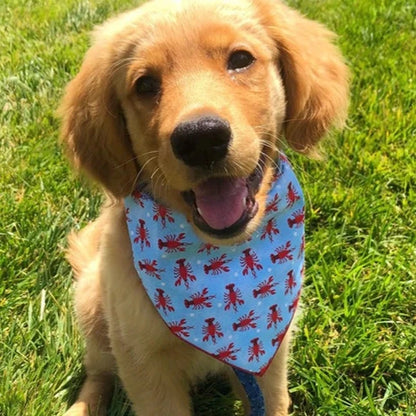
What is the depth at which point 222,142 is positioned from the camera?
1.90 m

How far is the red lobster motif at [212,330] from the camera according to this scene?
243 cm

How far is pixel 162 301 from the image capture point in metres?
2.37

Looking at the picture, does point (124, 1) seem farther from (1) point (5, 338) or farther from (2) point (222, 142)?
(2) point (222, 142)

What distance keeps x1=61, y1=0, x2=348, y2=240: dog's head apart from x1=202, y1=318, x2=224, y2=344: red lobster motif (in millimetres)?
488

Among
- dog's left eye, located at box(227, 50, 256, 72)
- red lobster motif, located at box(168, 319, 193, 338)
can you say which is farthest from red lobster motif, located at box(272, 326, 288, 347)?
dog's left eye, located at box(227, 50, 256, 72)

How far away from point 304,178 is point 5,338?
6.00 ft

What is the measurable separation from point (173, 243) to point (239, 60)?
767 millimetres

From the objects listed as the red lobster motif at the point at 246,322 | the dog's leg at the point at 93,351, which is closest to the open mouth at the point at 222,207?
the red lobster motif at the point at 246,322

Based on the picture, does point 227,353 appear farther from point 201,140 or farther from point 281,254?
point 201,140

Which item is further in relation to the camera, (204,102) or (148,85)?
(148,85)

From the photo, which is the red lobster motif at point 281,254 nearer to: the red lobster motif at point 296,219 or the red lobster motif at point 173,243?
the red lobster motif at point 296,219

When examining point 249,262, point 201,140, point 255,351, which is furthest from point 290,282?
point 201,140

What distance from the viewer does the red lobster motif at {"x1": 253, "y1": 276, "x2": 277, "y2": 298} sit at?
8.19 feet

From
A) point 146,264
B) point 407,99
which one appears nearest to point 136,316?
point 146,264
